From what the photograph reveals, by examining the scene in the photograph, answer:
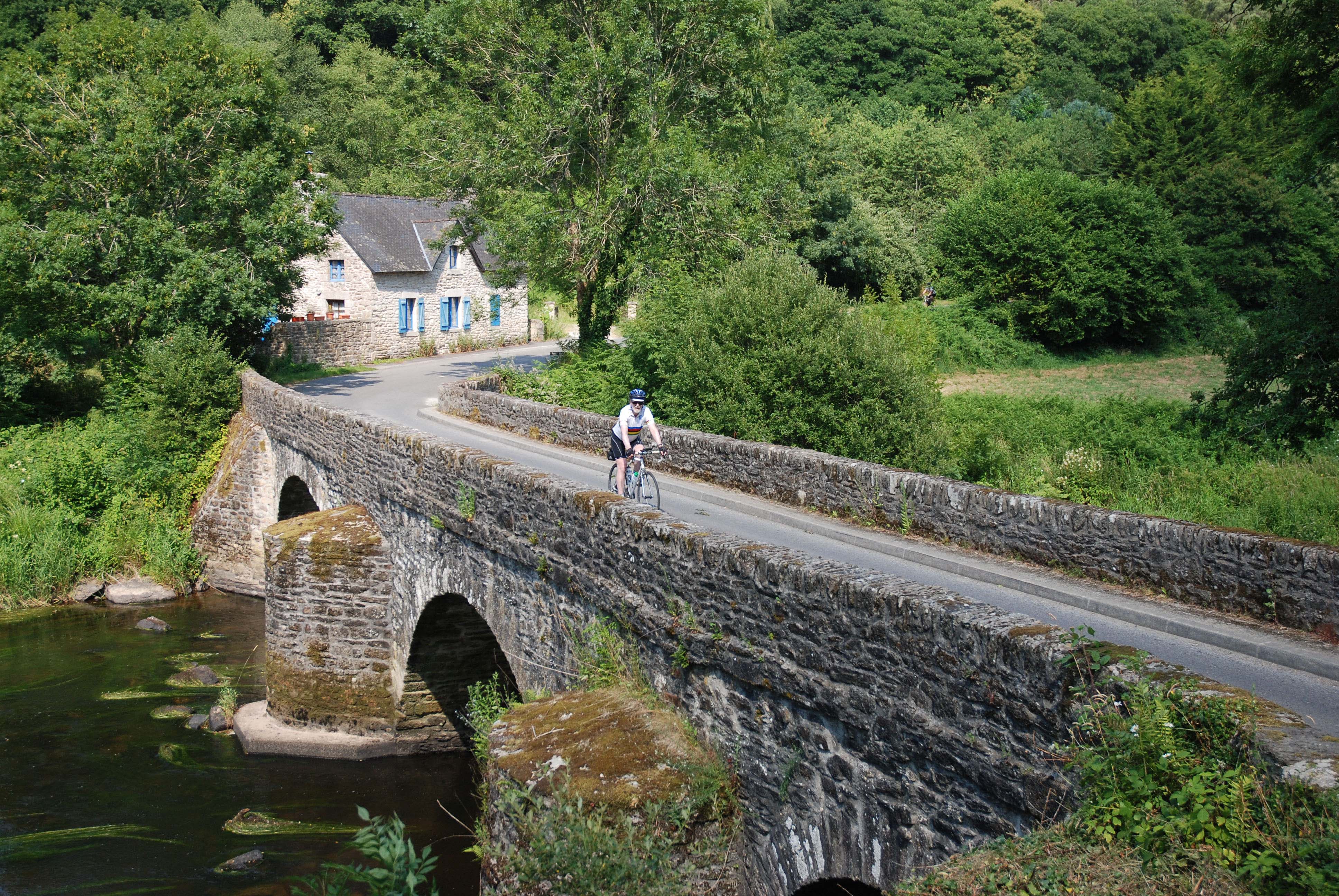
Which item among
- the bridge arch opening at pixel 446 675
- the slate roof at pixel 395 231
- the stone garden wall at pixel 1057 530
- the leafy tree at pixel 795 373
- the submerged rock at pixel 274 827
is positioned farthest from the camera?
the slate roof at pixel 395 231

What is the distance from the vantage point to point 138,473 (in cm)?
2414

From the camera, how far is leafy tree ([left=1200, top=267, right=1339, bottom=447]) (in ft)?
54.0

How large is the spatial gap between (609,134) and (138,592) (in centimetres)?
1583

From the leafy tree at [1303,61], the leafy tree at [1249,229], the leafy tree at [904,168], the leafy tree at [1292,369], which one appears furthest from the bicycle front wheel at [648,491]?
the leafy tree at [904,168]

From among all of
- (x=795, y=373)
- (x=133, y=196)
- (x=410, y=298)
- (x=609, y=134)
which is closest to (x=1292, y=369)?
(x=795, y=373)

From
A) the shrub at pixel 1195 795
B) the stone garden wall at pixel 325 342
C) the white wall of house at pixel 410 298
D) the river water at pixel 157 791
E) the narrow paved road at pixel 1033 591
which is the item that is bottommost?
the river water at pixel 157 791

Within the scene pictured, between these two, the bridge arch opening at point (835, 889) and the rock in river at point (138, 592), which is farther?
the rock in river at point (138, 592)

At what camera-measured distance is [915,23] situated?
71625 millimetres

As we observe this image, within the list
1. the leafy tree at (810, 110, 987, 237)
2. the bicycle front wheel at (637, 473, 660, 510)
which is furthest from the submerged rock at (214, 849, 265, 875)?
the leafy tree at (810, 110, 987, 237)

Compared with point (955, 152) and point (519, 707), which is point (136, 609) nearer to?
point (519, 707)

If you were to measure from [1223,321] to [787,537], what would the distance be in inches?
1371

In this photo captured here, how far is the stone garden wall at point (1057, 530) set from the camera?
749 cm

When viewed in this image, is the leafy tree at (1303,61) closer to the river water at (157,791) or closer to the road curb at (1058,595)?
the road curb at (1058,595)

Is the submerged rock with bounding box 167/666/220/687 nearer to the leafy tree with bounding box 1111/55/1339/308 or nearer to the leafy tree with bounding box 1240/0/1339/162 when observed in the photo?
the leafy tree with bounding box 1240/0/1339/162
